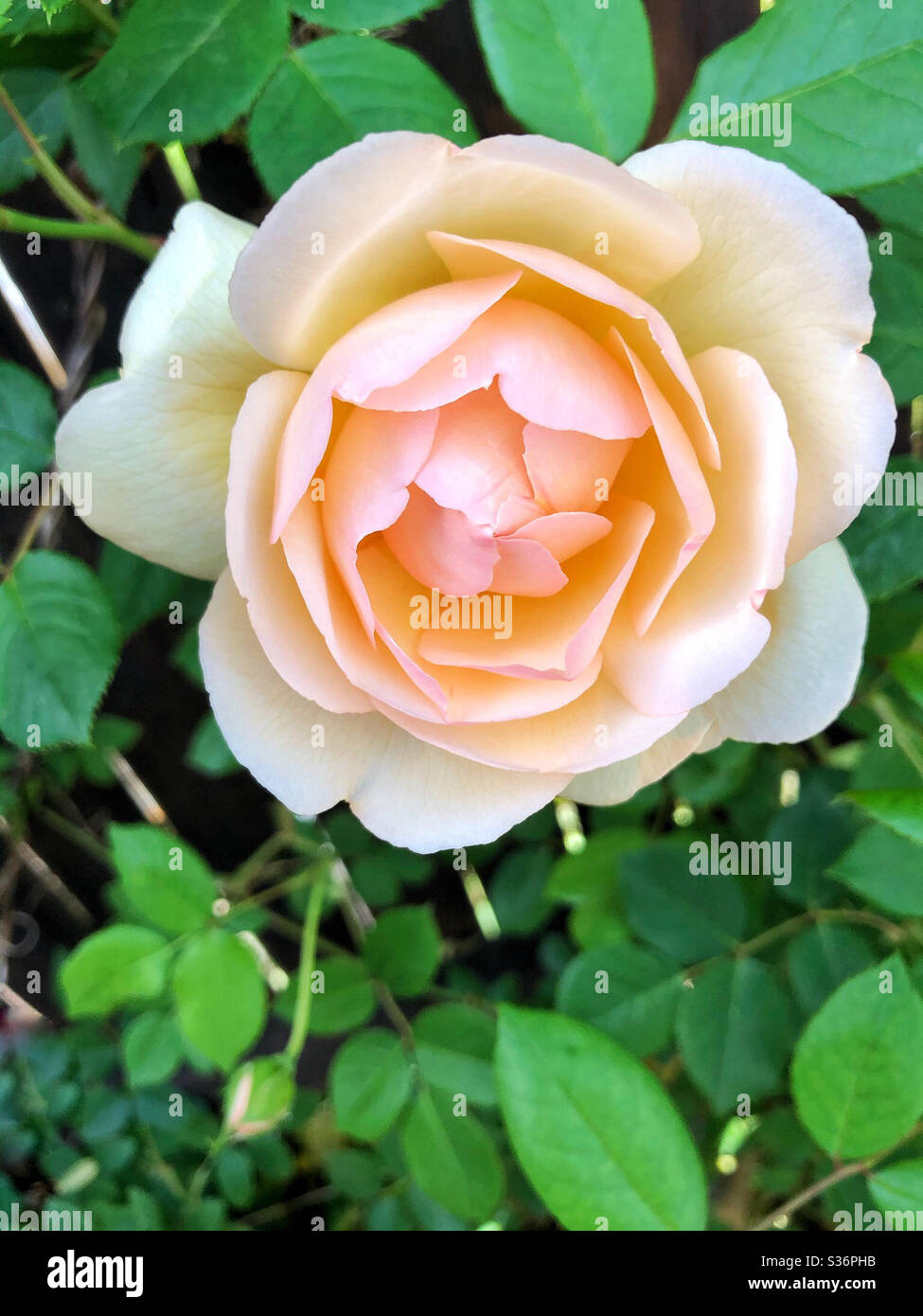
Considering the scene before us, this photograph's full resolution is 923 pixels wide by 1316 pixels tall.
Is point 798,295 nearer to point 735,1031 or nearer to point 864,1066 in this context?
point 864,1066

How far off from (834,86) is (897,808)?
372mm

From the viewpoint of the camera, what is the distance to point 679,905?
2.70 ft

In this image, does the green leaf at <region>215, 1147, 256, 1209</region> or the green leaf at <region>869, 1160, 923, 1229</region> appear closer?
the green leaf at <region>869, 1160, 923, 1229</region>

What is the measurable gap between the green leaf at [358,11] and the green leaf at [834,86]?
16 centimetres

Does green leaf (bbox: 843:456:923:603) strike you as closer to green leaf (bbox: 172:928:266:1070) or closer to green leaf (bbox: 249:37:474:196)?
green leaf (bbox: 249:37:474:196)

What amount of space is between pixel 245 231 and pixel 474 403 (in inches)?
5.1

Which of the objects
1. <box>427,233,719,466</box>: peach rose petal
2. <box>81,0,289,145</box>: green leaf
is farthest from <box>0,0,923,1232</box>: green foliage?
<box>427,233,719,466</box>: peach rose petal

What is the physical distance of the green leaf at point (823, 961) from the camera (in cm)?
77

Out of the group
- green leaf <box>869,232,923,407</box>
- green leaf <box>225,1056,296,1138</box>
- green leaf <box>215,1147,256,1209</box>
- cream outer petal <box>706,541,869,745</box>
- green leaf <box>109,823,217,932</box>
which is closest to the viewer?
cream outer petal <box>706,541,869,745</box>

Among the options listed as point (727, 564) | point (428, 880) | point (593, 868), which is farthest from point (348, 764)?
point (428, 880)

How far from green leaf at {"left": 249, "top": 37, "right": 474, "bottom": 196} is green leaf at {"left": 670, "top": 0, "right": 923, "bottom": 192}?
0.14 meters

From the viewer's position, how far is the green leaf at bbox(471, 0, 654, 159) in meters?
0.45

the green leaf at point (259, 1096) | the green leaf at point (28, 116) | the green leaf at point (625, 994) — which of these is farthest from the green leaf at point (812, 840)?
the green leaf at point (28, 116)
